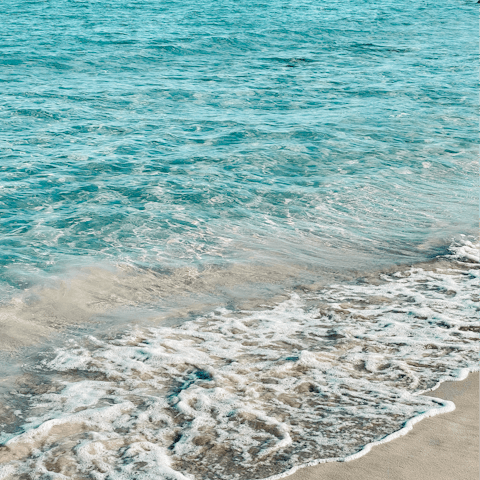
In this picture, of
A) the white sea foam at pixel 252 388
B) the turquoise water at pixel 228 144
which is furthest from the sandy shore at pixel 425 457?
the turquoise water at pixel 228 144

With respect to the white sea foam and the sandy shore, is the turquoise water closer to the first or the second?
the white sea foam

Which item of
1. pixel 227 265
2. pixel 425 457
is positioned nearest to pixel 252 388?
pixel 425 457

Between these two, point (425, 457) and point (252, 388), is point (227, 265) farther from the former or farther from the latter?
point (425, 457)

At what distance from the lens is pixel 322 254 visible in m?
7.84

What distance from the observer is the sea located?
14.6 feet

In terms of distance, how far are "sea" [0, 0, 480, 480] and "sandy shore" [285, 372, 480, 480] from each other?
121mm

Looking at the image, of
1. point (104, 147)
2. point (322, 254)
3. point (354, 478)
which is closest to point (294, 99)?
point (104, 147)

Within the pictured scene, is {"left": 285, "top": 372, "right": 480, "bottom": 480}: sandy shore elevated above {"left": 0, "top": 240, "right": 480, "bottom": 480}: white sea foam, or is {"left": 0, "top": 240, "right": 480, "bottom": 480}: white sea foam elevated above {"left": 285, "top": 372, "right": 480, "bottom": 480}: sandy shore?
{"left": 285, "top": 372, "right": 480, "bottom": 480}: sandy shore

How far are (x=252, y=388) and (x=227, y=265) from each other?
9.17 feet

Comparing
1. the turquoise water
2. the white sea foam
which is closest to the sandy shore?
the white sea foam

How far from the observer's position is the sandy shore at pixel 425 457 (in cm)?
386

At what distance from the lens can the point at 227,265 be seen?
7523 mm

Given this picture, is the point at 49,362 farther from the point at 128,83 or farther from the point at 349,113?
the point at 128,83

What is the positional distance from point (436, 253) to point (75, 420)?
553 cm
